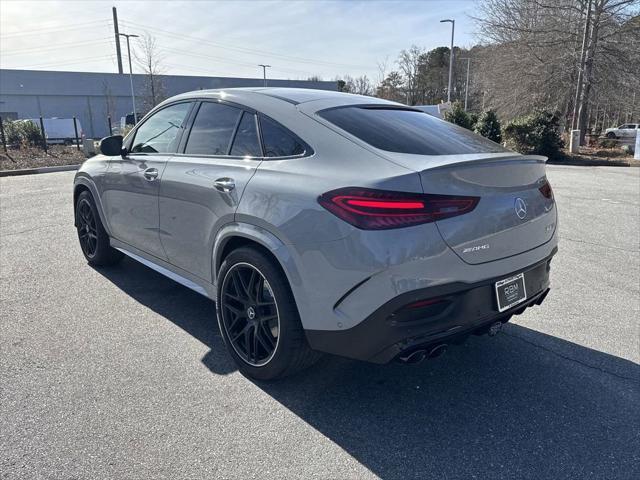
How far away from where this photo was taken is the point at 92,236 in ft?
17.5

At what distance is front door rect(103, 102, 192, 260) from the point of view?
3.94 metres

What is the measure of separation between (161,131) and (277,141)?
1.62 meters

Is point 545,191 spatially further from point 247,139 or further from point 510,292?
point 247,139

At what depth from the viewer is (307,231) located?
2.56 meters

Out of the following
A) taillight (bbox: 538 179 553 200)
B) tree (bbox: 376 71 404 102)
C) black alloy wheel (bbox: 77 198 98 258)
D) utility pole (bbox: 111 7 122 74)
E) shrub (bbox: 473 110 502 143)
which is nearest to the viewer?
taillight (bbox: 538 179 553 200)

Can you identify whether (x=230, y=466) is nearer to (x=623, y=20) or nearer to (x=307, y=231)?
(x=307, y=231)

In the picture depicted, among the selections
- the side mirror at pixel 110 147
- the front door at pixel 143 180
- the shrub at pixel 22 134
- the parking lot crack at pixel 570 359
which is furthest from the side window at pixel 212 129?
the shrub at pixel 22 134

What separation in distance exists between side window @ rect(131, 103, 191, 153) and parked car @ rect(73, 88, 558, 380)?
5.1 inches

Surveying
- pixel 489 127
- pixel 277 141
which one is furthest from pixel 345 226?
pixel 489 127

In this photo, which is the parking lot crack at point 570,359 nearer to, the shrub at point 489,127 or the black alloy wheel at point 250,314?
the black alloy wheel at point 250,314

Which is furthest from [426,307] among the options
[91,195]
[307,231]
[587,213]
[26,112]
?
[26,112]

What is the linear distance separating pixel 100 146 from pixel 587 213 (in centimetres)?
770

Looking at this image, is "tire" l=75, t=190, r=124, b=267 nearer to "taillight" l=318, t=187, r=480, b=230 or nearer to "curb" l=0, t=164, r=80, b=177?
"taillight" l=318, t=187, r=480, b=230

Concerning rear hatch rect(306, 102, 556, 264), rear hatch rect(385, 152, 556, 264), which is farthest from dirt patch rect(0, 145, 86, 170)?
rear hatch rect(385, 152, 556, 264)
